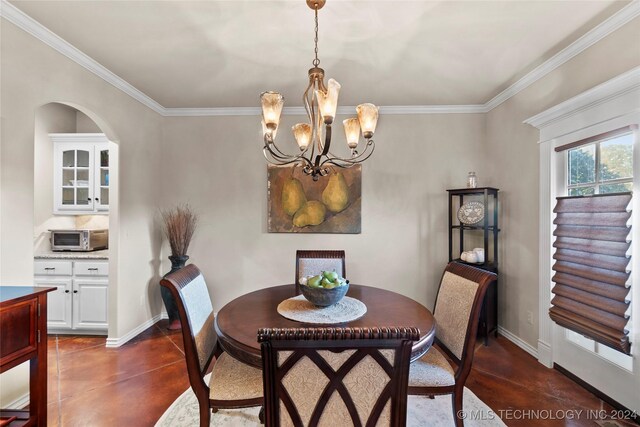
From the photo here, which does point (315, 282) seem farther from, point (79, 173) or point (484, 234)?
point (79, 173)

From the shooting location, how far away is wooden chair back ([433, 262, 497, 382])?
162cm

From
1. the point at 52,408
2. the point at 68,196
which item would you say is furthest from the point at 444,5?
the point at 68,196

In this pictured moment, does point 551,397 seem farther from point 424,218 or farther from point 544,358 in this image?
point 424,218

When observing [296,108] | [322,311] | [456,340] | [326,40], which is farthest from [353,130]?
[296,108]

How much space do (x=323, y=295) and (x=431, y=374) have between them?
73 centimetres

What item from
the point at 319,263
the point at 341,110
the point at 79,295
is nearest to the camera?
the point at 319,263

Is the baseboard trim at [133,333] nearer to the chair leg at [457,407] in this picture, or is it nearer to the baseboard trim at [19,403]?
the baseboard trim at [19,403]

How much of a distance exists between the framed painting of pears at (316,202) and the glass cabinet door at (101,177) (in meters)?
1.90

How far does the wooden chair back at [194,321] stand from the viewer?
1.50 metres

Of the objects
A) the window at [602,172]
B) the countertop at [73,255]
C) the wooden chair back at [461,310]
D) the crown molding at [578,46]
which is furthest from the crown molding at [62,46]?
the window at [602,172]

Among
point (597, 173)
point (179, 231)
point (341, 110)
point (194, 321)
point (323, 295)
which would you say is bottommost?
point (194, 321)

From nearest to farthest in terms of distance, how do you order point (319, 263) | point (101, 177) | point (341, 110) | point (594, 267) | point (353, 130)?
point (353, 130)
point (594, 267)
point (319, 263)
point (101, 177)
point (341, 110)

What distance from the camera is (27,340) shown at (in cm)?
162

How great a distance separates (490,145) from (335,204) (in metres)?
1.91
